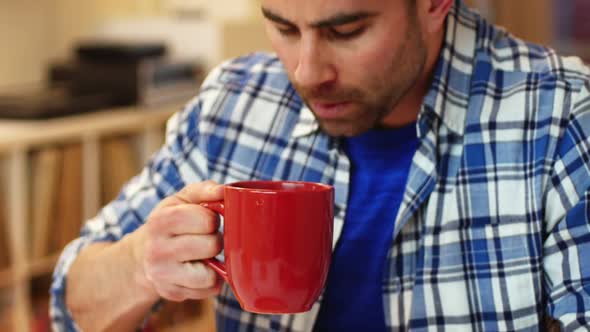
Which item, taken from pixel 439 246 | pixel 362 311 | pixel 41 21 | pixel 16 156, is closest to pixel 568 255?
pixel 439 246

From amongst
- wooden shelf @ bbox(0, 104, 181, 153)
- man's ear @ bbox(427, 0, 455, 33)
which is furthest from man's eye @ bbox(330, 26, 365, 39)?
wooden shelf @ bbox(0, 104, 181, 153)

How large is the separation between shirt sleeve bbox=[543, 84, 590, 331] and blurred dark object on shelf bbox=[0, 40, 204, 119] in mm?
1988

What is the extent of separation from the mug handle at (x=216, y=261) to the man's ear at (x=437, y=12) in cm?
43

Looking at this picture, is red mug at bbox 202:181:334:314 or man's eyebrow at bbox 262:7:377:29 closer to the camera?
red mug at bbox 202:181:334:314

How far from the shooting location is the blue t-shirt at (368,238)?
1104 mm

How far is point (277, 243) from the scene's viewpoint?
795 millimetres

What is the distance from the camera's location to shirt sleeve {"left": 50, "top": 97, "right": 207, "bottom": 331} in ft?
3.73

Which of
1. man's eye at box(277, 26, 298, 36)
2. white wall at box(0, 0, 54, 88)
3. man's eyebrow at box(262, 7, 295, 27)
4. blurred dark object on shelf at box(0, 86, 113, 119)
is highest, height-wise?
man's eyebrow at box(262, 7, 295, 27)

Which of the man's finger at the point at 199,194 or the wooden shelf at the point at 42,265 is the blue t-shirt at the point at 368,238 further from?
the wooden shelf at the point at 42,265

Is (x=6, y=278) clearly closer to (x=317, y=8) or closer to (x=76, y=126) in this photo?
(x=76, y=126)

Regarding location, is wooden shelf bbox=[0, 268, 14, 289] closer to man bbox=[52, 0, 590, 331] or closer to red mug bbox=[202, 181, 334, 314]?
man bbox=[52, 0, 590, 331]

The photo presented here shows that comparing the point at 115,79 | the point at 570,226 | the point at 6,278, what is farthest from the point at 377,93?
the point at 115,79

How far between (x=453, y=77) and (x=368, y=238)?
249 mm

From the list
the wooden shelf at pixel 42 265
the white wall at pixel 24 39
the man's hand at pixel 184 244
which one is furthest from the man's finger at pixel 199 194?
the white wall at pixel 24 39
